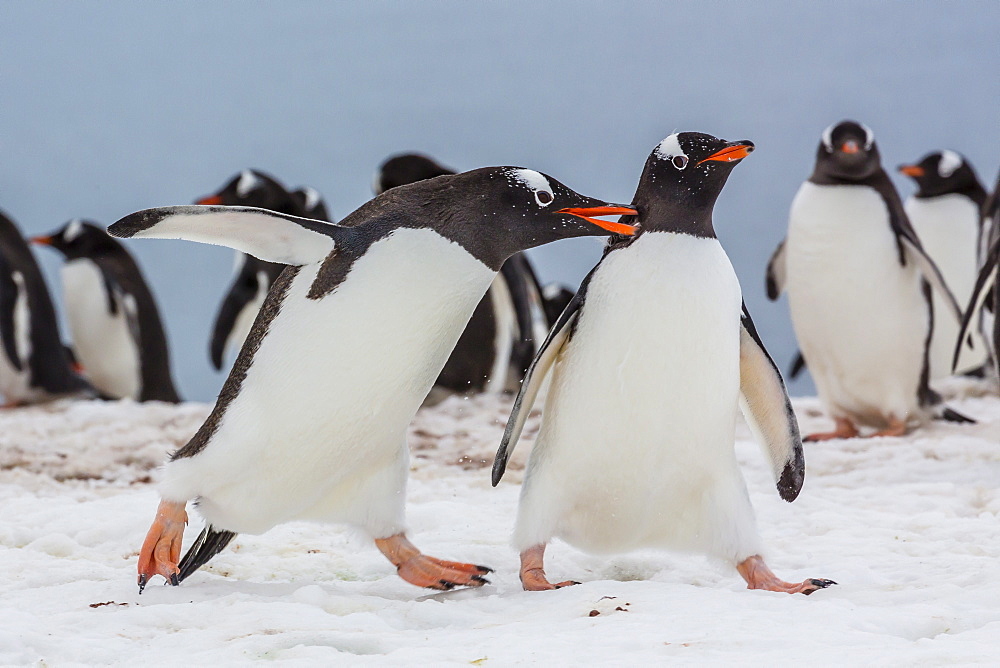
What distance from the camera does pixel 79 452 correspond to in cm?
437

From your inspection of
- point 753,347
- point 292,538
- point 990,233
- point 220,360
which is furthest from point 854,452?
point 220,360

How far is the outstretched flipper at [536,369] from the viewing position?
2.40 m

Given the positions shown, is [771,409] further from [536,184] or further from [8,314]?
[8,314]

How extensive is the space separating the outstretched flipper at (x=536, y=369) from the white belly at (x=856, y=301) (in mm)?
2481

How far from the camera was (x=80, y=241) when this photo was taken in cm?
796

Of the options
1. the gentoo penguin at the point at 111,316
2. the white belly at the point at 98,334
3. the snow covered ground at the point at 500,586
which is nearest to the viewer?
the snow covered ground at the point at 500,586

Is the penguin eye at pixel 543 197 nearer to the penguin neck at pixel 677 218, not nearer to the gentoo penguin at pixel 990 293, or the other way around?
the penguin neck at pixel 677 218

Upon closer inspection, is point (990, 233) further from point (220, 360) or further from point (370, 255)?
point (220, 360)

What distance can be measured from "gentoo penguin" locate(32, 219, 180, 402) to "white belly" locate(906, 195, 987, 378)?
508 centimetres

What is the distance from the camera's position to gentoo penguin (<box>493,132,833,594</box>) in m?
2.25

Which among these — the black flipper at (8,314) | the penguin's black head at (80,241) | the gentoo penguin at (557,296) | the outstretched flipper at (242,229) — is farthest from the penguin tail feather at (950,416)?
the penguin's black head at (80,241)

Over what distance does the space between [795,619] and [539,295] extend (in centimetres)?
499

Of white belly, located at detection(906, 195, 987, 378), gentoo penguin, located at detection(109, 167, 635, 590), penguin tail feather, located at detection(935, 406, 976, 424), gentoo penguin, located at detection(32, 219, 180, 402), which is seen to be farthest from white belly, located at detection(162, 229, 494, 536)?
gentoo penguin, located at detection(32, 219, 180, 402)

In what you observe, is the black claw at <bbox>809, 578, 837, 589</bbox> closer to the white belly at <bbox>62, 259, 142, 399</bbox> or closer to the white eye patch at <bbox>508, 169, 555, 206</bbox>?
the white eye patch at <bbox>508, 169, 555, 206</bbox>
